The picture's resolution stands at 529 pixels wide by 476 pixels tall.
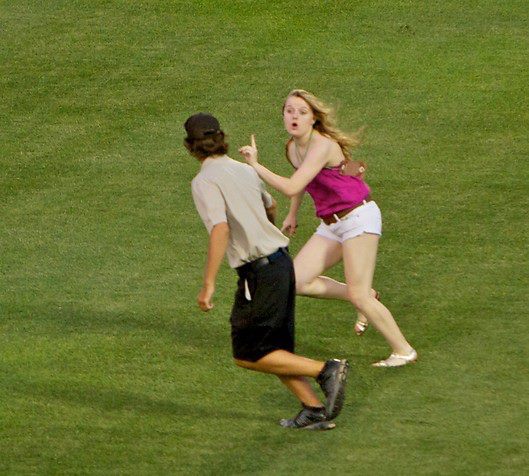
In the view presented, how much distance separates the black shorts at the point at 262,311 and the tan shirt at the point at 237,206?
0.13 m

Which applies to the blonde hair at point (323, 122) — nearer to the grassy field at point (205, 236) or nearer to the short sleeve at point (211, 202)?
the short sleeve at point (211, 202)

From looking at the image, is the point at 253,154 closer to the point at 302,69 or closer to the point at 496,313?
the point at 496,313

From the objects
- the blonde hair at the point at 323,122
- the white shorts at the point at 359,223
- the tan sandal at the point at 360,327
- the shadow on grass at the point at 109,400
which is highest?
the blonde hair at the point at 323,122

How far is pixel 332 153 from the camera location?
11.4 m

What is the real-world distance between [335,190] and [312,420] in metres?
1.94

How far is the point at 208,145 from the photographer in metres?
10.2

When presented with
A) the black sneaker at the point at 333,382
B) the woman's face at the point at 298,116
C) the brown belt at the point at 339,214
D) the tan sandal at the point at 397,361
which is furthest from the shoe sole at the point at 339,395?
the woman's face at the point at 298,116

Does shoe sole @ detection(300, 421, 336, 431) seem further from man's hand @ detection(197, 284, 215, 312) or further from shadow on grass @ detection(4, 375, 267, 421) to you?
man's hand @ detection(197, 284, 215, 312)

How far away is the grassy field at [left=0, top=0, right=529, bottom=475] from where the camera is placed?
1042 cm

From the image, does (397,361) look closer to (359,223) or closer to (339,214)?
(359,223)

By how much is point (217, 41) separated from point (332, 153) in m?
8.79

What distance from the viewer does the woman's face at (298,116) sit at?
37.0ft

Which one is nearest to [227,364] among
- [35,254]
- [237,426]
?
[237,426]

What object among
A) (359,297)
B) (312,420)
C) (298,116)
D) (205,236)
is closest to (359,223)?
(359,297)
